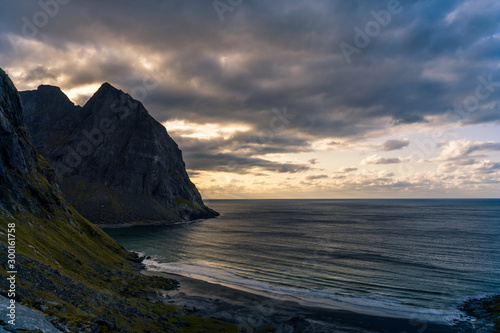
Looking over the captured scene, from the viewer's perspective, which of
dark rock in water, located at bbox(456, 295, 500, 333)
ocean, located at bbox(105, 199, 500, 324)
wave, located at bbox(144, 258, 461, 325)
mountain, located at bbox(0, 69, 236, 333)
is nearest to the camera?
mountain, located at bbox(0, 69, 236, 333)

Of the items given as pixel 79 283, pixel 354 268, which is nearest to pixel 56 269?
pixel 79 283

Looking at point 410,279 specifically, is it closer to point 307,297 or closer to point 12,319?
point 307,297

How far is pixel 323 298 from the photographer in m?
51.1

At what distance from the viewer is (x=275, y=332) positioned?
36875 millimetres

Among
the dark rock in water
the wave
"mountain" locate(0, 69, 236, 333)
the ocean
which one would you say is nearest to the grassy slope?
"mountain" locate(0, 69, 236, 333)

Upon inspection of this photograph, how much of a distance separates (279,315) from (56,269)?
106ft

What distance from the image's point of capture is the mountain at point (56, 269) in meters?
23.6

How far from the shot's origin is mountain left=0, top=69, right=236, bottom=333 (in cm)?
2361

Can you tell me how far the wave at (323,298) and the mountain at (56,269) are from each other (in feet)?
38.9

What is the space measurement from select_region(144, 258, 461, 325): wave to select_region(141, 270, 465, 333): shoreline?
190 centimetres

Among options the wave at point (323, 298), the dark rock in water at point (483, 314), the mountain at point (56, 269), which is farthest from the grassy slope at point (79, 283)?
the dark rock in water at point (483, 314)

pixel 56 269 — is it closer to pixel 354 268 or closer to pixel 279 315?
pixel 279 315

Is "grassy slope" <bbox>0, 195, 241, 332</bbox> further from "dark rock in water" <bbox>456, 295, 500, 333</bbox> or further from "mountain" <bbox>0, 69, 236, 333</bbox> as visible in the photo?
"dark rock in water" <bbox>456, 295, 500, 333</bbox>

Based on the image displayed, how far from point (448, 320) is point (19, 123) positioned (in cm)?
9425
